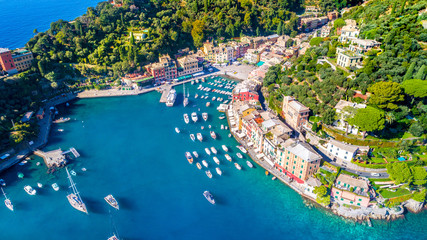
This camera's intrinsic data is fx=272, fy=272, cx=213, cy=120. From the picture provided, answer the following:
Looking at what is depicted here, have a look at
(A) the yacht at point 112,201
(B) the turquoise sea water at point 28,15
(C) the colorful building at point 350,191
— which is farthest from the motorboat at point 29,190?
(B) the turquoise sea water at point 28,15

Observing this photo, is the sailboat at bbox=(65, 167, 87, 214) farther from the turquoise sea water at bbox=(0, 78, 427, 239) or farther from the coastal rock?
the coastal rock

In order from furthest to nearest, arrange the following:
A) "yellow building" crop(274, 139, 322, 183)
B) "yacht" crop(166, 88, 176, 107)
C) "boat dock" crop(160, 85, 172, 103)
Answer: "boat dock" crop(160, 85, 172, 103), "yacht" crop(166, 88, 176, 107), "yellow building" crop(274, 139, 322, 183)

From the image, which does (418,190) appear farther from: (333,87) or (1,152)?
(1,152)

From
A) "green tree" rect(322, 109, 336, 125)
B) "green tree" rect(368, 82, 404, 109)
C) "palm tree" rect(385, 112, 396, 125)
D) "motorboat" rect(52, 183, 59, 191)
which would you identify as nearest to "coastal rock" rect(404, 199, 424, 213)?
"palm tree" rect(385, 112, 396, 125)

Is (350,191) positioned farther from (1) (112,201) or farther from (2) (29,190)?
(2) (29,190)

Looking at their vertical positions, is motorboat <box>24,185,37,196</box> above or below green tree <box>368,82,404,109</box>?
below

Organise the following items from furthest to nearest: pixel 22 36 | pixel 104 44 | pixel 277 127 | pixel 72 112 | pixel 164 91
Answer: pixel 22 36, pixel 104 44, pixel 164 91, pixel 72 112, pixel 277 127

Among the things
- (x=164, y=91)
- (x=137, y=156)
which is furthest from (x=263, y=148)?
(x=164, y=91)
